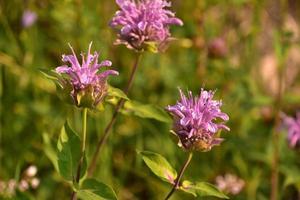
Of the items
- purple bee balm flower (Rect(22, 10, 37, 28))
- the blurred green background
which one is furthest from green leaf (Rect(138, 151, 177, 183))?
purple bee balm flower (Rect(22, 10, 37, 28))

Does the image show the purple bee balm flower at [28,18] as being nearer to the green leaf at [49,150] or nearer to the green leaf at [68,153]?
the green leaf at [49,150]

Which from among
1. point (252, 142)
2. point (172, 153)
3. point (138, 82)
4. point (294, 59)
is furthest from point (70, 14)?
point (294, 59)

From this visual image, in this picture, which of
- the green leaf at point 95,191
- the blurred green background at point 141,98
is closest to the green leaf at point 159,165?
the green leaf at point 95,191

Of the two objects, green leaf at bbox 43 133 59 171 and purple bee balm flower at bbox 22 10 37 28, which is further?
purple bee balm flower at bbox 22 10 37 28

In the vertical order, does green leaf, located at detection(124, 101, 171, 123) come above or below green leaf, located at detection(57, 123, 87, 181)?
above

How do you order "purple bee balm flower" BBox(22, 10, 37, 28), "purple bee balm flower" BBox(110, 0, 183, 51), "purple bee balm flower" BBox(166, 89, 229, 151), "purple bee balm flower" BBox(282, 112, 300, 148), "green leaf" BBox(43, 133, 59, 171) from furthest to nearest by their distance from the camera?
"purple bee balm flower" BBox(22, 10, 37, 28)
"purple bee balm flower" BBox(282, 112, 300, 148)
"green leaf" BBox(43, 133, 59, 171)
"purple bee balm flower" BBox(110, 0, 183, 51)
"purple bee balm flower" BBox(166, 89, 229, 151)

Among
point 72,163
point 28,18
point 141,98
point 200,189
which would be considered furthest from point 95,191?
point 28,18

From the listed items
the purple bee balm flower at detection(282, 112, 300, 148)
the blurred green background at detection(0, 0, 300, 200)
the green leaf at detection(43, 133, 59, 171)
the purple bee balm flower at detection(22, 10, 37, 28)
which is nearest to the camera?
the green leaf at detection(43, 133, 59, 171)

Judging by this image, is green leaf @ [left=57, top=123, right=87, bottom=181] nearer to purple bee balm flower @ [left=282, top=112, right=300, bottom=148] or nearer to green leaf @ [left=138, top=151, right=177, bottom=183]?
green leaf @ [left=138, top=151, right=177, bottom=183]

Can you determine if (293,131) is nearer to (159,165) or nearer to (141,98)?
(141,98)
